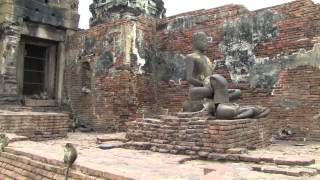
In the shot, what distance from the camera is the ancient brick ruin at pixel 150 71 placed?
7.23 meters

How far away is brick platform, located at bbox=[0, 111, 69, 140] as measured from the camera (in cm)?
793

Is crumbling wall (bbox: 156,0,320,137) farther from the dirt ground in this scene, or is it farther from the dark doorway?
the dark doorway

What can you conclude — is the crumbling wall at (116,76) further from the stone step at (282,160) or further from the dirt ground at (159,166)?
the stone step at (282,160)

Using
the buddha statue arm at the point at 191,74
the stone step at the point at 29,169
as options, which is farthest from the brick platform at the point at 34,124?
the buddha statue arm at the point at 191,74

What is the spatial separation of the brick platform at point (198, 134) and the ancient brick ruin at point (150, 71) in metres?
0.02

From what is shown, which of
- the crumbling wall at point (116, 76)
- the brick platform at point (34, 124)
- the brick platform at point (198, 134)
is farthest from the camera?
the crumbling wall at point (116, 76)

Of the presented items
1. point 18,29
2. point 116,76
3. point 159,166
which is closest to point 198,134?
point 159,166

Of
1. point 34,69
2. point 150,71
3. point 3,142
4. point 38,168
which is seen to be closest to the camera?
point 38,168

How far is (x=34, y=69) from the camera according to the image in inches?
464

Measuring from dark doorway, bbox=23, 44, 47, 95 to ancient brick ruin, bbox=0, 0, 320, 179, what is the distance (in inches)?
1.1

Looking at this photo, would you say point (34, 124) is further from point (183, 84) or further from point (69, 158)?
point (69, 158)

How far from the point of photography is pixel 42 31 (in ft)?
38.2

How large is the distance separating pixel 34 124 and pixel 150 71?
12.4ft

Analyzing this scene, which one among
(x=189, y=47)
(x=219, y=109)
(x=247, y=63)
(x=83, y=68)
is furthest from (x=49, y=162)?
(x=83, y=68)
